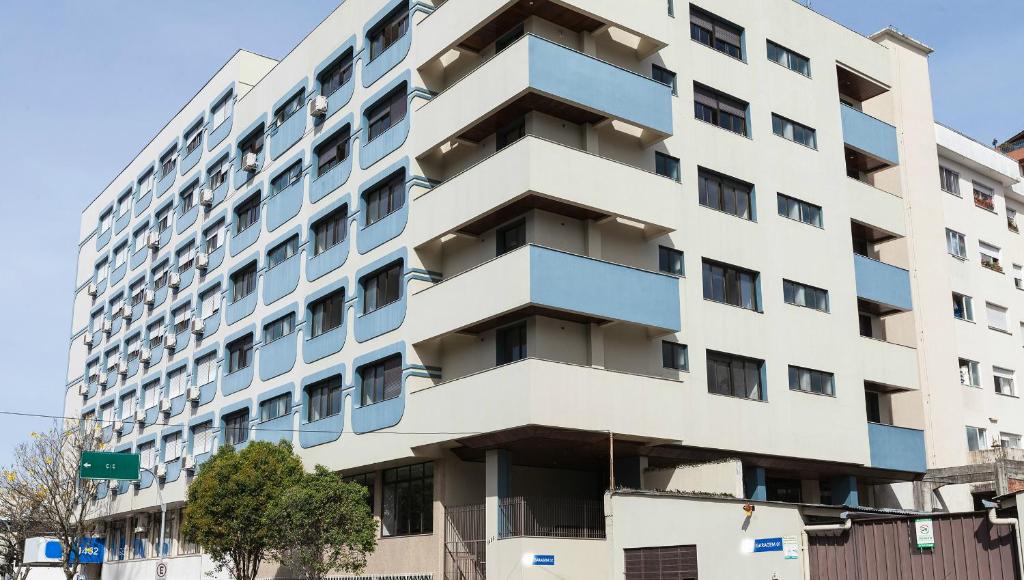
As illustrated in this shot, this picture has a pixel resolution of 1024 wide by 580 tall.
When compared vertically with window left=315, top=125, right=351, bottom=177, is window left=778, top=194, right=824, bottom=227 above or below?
below

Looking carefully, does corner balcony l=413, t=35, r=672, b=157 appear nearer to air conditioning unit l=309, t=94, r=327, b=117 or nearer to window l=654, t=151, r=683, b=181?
window l=654, t=151, r=683, b=181

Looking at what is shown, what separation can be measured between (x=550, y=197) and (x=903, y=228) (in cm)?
1980

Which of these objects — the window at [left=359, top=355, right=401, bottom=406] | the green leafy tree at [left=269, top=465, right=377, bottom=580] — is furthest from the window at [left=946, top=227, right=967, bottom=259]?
the green leafy tree at [left=269, top=465, right=377, bottom=580]

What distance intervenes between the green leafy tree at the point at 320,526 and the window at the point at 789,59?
2322cm

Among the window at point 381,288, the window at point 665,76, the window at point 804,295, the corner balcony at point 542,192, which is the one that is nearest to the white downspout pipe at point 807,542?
the corner balcony at point 542,192

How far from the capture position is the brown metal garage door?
2772cm

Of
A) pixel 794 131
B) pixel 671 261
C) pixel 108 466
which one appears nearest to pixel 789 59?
pixel 794 131

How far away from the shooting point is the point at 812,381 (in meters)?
39.2

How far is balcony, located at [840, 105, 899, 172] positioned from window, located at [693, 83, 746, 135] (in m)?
5.83

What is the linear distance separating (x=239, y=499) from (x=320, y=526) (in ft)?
19.6

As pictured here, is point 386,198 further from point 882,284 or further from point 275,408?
point 882,284

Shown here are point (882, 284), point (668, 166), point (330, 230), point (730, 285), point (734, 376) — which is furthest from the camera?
point (330, 230)

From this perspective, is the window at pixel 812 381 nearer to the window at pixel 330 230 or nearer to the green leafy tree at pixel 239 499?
the window at pixel 330 230

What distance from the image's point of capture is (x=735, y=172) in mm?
38969
